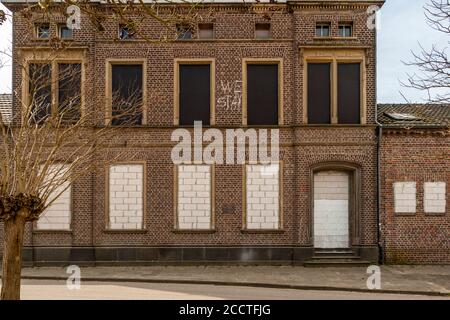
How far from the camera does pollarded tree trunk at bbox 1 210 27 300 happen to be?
9.28 m

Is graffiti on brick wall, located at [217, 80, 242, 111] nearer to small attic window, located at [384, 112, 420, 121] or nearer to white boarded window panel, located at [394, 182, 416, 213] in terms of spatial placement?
small attic window, located at [384, 112, 420, 121]

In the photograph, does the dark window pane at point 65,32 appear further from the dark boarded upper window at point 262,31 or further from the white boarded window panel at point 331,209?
the white boarded window panel at point 331,209

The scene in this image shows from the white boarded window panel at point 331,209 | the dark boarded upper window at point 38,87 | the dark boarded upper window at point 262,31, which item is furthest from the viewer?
the dark boarded upper window at point 262,31

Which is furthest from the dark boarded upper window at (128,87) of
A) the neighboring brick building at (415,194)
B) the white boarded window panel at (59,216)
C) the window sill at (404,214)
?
the window sill at (404,214)

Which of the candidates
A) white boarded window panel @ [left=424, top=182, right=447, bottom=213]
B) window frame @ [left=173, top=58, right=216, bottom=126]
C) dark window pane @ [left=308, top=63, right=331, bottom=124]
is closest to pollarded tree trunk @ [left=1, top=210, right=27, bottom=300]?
window frame @ [left=173, top=58, right=216, bottom=126]

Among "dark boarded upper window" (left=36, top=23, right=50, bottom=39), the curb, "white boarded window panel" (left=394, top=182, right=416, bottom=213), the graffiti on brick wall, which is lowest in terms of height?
the curb

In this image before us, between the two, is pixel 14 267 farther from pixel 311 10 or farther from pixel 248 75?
pixel 311 10

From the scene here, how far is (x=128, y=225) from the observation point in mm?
21094

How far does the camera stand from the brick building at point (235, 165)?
68.9 feet

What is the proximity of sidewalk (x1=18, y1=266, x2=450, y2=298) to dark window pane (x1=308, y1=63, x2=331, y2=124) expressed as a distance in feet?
20.5

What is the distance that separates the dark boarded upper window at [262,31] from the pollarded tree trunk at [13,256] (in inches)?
574

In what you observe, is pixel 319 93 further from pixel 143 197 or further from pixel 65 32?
pixel 65 32

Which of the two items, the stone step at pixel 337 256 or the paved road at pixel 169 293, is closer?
the paved road at pixel 169 293

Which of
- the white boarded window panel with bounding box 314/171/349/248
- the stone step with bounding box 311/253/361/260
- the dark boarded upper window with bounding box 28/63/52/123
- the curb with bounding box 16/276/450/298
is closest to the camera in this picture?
the dark boarded upper window with bounding box 28/63/52/123
